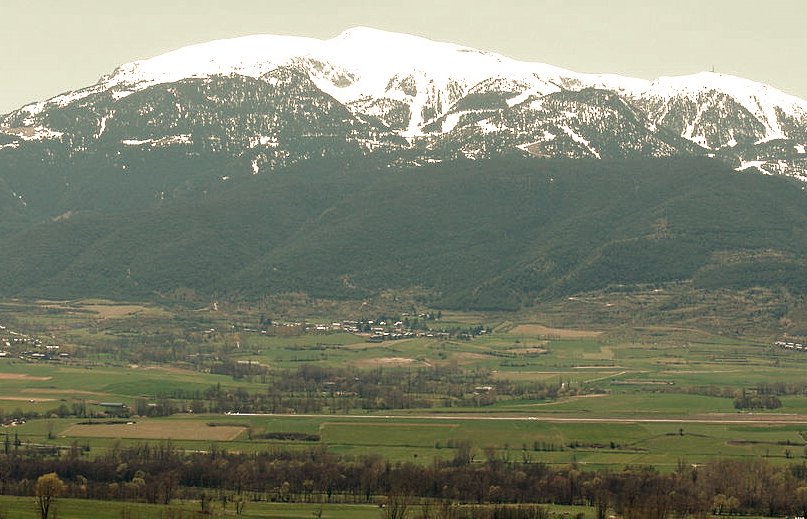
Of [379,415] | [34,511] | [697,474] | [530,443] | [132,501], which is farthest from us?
[379,415]

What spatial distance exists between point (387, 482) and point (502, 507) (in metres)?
14.2

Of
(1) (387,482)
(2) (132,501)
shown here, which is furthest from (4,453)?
(1) (387,482)

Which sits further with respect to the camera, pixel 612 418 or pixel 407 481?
pixel 612 418

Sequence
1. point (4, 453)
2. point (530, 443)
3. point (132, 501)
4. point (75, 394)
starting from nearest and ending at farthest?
point (132, 501), point (4, 453), point (530, 443), point (75, 394)

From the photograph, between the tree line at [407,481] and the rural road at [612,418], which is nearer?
the tree line at [407,481]

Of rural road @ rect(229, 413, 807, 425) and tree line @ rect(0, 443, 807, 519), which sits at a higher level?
rural road @ rect(229, 413, 807, 425)

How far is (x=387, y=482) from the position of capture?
142125mm

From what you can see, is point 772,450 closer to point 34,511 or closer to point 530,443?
point 530,443

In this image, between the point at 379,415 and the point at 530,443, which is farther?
the point at 379,415

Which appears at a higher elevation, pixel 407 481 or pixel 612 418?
pixel 612 418

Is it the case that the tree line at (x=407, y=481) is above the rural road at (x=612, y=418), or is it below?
below

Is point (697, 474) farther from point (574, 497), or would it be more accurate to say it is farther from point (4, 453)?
point (4, 453)

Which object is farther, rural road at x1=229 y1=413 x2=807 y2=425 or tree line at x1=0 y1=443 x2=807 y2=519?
rural road at x1=229 y1=413 x2=807 y2=425

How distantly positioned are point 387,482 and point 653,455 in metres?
29.4
